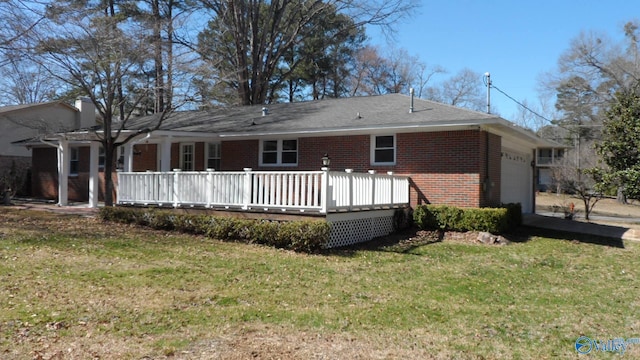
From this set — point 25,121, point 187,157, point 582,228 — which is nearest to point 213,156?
point 187,157

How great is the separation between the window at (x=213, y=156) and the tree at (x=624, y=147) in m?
12.2

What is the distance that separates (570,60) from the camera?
1469 inches

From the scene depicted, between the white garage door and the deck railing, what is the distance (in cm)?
429

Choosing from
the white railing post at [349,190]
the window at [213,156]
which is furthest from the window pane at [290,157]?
the white railing post at [349,190]

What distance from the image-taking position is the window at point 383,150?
14.6 m

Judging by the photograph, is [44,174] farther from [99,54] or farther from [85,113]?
[99,54]

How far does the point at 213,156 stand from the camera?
1808 centimetres

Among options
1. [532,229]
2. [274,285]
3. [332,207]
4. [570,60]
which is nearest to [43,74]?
[332,207]

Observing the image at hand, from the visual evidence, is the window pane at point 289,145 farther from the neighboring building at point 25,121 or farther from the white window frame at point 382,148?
the neighboring building at point 25,121

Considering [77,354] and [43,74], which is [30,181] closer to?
[43,74]

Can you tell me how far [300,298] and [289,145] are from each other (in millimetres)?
9906

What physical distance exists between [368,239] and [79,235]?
22.4ft

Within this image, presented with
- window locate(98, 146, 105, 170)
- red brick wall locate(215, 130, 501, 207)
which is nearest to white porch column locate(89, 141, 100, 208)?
window locate(98, 146, 105, 170)

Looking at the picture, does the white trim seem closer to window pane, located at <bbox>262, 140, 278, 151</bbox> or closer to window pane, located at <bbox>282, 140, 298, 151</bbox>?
window pane, located at <bbox>262, 140, 278, 151</bbox>
